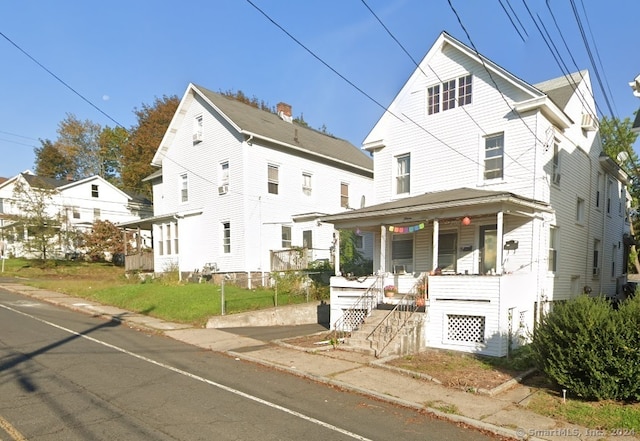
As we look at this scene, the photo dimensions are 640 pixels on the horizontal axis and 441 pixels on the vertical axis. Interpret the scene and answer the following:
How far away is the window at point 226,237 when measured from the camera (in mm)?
22172

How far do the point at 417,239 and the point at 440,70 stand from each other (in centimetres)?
655

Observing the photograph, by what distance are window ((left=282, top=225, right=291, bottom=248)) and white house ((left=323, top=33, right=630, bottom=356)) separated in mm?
7367

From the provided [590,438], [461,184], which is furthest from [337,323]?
[590,438]

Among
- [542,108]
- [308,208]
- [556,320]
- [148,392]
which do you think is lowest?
[148,392]

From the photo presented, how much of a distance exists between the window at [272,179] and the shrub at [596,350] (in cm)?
1645

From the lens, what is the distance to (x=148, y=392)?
7.24 meters

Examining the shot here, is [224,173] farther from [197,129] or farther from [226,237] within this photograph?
[197,129]

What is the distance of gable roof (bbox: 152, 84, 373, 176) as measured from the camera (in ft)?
71.9

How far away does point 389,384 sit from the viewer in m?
8.38

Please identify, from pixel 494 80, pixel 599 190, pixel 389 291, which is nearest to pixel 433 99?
pixel 494 80

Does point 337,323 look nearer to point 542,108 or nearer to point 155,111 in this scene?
point 542,108

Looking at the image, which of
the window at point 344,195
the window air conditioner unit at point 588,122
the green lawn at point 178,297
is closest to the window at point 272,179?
the window at point 344,195

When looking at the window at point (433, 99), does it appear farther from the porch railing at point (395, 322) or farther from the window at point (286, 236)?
the window at point (286, 236)

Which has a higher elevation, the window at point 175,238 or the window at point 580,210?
the window at point 580,210
